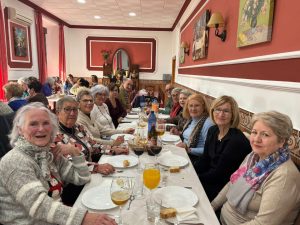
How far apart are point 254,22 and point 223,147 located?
110 centimetres

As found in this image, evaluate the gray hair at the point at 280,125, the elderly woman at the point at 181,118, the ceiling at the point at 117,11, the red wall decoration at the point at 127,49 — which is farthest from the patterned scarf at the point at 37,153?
the red wall decoration at the point at 127,49

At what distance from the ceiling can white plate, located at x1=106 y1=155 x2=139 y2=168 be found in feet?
15.6

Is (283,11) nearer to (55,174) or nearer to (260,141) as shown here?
(260,141)

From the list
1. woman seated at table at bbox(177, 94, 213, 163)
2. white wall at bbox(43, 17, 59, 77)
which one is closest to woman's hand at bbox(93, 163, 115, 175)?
woman seated at table at bbox(177, 94, 213, 163)

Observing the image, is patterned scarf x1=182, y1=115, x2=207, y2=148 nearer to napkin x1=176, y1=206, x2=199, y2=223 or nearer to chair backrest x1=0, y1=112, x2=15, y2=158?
napkin x1=176, y1=206, x2=199, y2=223

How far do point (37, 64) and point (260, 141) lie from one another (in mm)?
6739

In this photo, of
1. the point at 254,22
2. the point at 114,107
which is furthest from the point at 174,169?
the point at 114,107

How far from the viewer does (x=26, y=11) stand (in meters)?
6.02

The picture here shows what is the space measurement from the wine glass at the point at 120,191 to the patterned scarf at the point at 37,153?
41cm

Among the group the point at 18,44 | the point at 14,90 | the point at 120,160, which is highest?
the point at 18,44

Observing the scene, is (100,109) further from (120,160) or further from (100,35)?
(100,35)

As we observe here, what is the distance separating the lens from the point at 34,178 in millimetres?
1166

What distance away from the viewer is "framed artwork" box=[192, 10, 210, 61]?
3.86m

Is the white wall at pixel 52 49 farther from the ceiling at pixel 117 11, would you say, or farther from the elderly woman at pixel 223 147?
the elderly woman at pixel 223 147
